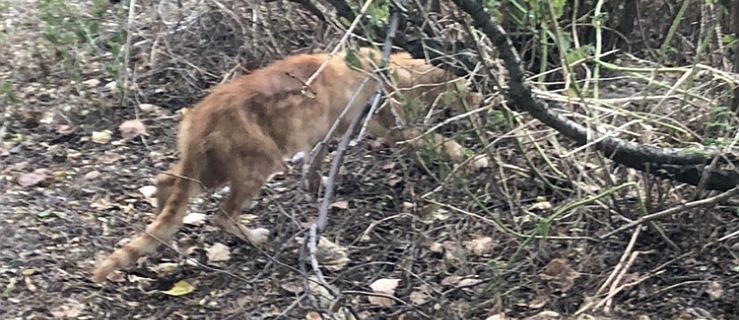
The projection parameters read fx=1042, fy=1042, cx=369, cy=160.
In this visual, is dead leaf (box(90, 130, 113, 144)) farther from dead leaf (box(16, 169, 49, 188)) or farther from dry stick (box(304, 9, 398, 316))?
dry stick (box(304, 9, 398, 316))

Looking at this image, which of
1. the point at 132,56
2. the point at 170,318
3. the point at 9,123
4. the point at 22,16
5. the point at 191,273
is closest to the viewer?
the point at 170,318

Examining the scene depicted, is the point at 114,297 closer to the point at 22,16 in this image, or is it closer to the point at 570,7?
the point at 570,7

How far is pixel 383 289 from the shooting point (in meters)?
3.66

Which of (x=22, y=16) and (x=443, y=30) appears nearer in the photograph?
(x=443, y=30)

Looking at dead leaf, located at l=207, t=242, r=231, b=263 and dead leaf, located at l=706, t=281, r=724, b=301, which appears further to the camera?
dead leaf, located at l=207, t=242, r=231, b=263

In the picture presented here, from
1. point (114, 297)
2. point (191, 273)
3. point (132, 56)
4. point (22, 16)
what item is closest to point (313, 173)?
point (191, 273)

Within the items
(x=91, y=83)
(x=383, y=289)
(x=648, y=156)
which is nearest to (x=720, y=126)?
(x=648, y=156)

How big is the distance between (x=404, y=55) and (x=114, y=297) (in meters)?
1.73

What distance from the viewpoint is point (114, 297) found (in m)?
3.74

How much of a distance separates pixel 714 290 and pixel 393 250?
1153 millimetres

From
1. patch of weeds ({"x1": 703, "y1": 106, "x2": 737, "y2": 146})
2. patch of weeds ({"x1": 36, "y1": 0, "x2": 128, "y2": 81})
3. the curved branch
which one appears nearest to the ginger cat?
the curved branch

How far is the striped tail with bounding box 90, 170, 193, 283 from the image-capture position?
3680 mm

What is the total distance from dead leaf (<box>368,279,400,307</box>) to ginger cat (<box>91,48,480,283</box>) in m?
0.54

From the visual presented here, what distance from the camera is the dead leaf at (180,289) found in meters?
3.74
